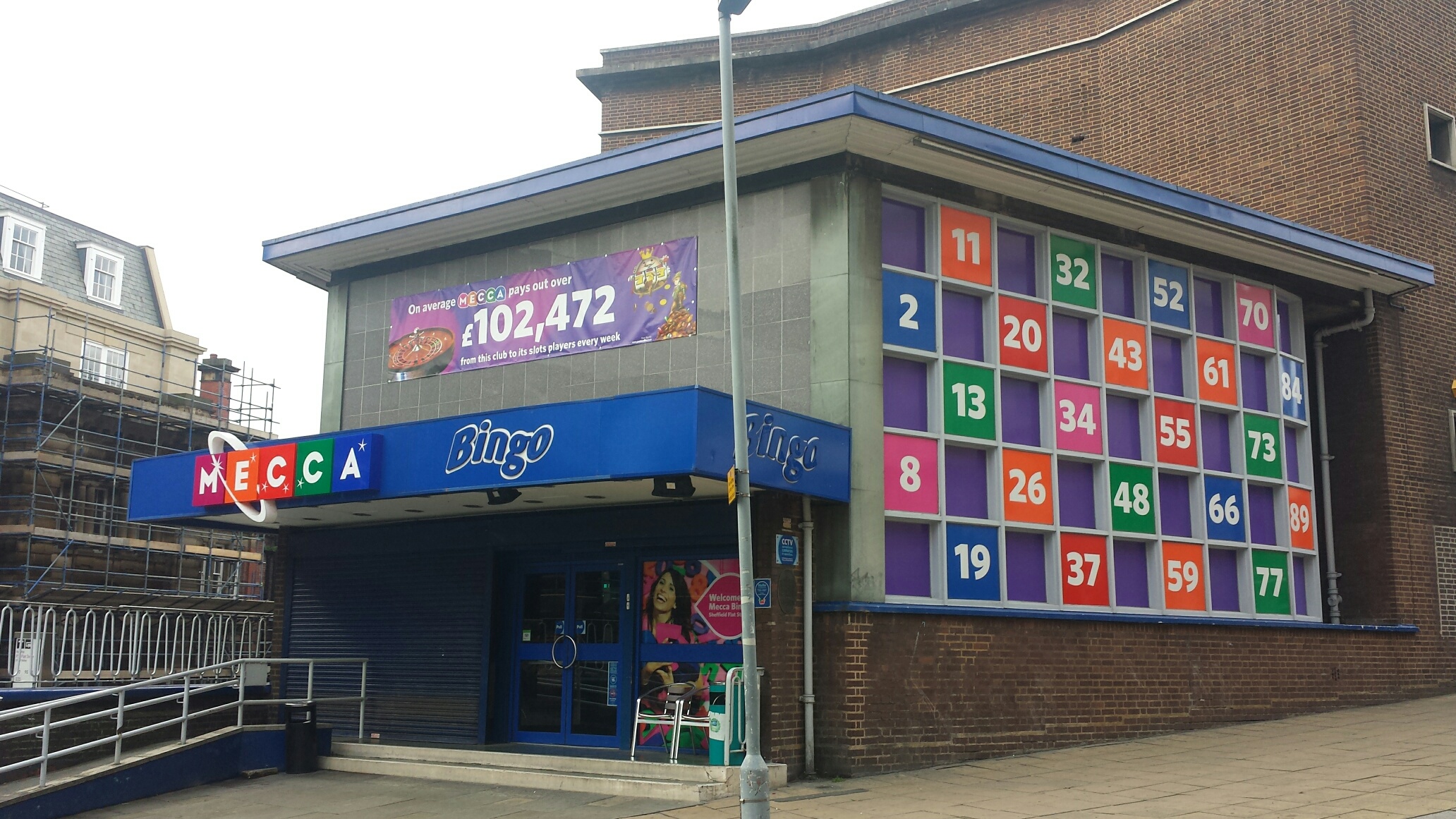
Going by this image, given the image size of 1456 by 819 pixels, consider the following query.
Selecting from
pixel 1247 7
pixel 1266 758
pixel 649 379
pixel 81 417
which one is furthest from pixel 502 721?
pixel 81 417

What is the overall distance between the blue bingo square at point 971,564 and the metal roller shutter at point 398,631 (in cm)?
606

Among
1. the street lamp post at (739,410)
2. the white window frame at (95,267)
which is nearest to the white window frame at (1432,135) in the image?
the street lamp post at (739,410)

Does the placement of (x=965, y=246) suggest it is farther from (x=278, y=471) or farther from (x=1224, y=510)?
(x=278, y=471)

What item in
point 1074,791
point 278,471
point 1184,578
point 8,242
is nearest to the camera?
point 1074,791

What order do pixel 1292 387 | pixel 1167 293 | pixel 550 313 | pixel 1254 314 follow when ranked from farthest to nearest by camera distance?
pixel 1292 387, pixel 1254 314, pixel 1167 293, pixel 550 313

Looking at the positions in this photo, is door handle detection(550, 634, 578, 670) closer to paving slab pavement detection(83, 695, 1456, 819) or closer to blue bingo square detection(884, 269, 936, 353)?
paving slab pavement detection(83, 695, 1456, 819)

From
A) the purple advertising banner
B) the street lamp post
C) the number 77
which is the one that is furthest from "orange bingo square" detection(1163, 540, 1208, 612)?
the street lamp post

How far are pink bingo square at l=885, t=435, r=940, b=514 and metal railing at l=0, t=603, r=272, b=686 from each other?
9499 millimetres

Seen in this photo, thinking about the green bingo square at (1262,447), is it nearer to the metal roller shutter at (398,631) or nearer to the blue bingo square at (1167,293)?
the blue bingo square at (1167,293)

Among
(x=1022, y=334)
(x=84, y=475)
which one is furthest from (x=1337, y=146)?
(x=84, y=475)

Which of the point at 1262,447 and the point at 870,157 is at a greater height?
the point at 870,157

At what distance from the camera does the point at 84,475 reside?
3119 cm

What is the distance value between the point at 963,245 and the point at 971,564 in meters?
3.98

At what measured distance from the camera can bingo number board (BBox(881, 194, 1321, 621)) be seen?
48.4ft
